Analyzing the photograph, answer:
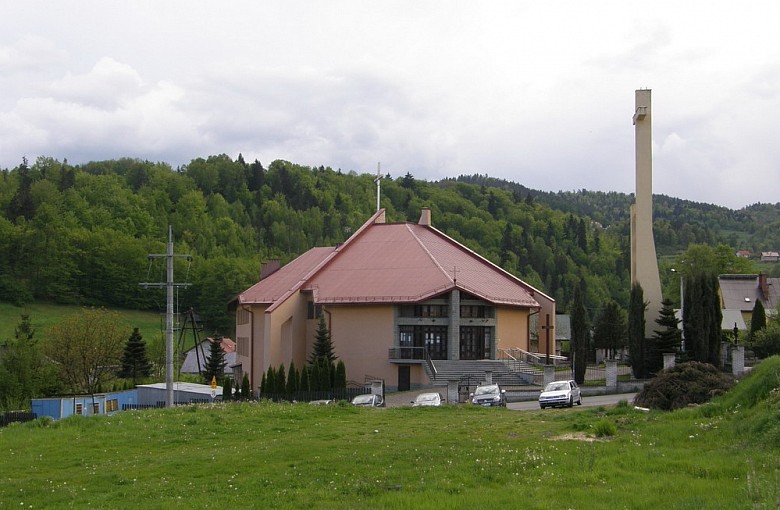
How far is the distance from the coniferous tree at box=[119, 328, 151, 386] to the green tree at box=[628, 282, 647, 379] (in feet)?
124

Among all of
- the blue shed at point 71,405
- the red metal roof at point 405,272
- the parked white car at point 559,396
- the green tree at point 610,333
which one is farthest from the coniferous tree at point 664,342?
the blue shed at point 71,405

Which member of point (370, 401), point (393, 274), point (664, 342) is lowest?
point (370, 401)

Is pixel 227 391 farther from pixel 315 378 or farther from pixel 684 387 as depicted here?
pixel 684 387

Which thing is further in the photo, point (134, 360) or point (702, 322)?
point (134, 360)

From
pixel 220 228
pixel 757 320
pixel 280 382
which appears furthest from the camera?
pixel 220 228

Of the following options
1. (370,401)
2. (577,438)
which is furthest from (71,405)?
(577,438)

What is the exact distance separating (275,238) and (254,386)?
315 ft

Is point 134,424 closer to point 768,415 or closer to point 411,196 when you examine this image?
point 768,415

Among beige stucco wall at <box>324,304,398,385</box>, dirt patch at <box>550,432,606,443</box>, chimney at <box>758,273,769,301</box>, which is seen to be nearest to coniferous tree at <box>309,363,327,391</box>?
beige stucco wall at <box>324,304,398,385</box>

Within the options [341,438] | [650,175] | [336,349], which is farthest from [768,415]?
[336,349]

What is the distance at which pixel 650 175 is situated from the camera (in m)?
51.0

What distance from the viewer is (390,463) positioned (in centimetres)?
1720

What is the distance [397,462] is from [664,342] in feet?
109

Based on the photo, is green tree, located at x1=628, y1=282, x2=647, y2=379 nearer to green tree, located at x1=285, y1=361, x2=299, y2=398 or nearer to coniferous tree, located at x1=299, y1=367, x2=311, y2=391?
coniferous tree, located at x1=299, y1=367, x2=311, y2=391
